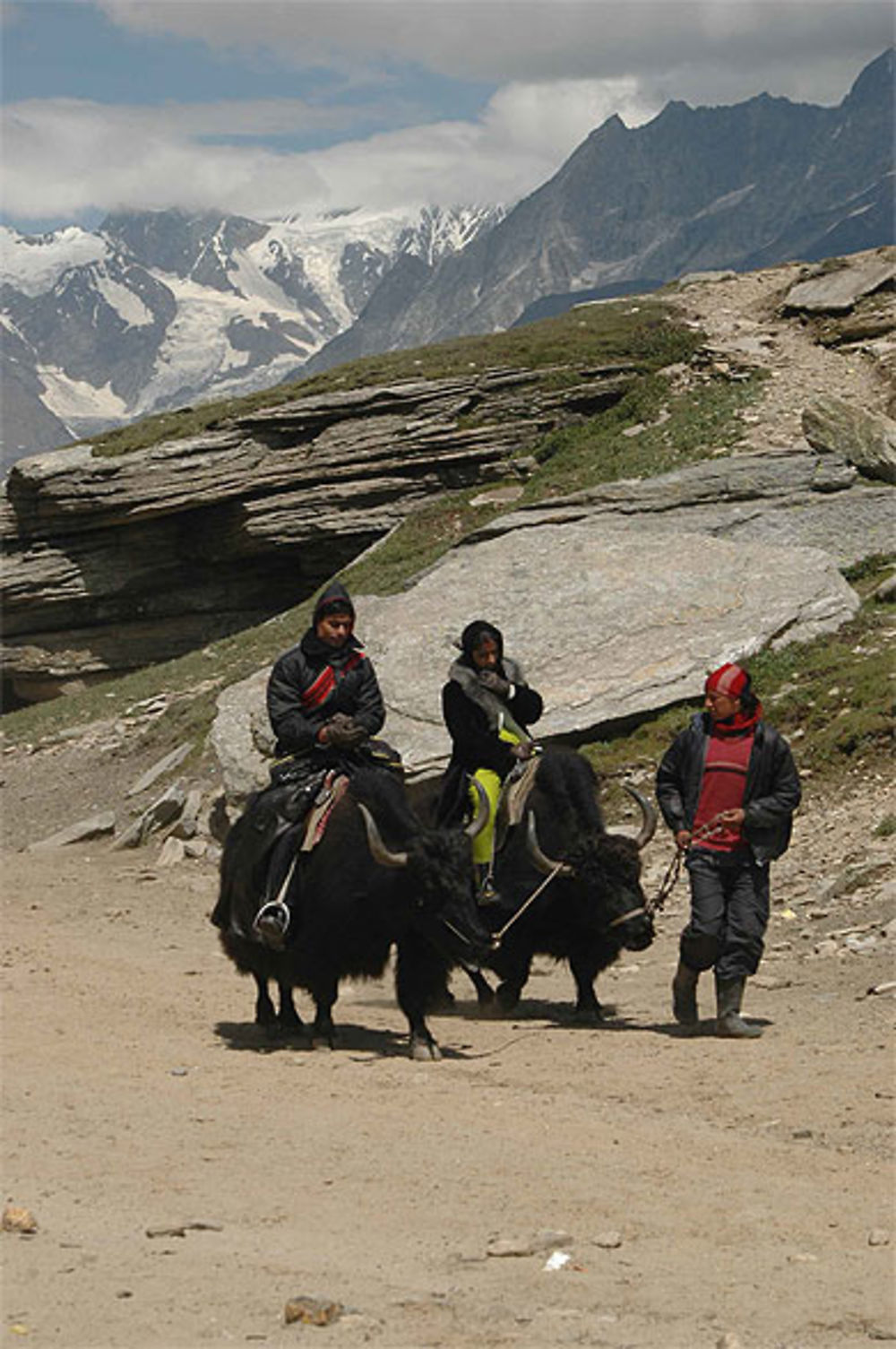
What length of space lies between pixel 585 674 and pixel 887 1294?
12.1 metres

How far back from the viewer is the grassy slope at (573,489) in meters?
16.1

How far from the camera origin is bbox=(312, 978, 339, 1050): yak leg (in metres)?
10.1

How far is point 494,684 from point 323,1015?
2397 millimetres

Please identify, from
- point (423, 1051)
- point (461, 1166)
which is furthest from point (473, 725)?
point (461, 1166)

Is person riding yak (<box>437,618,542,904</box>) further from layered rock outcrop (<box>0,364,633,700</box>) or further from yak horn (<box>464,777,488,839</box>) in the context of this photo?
layered rock outcrop (<box>0,364,633,700</box>)

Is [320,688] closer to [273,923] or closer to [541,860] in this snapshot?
[273,923]

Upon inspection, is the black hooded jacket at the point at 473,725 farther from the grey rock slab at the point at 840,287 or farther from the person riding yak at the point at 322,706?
the grey rock slab at the point at 840,287

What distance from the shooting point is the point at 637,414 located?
30594 mm

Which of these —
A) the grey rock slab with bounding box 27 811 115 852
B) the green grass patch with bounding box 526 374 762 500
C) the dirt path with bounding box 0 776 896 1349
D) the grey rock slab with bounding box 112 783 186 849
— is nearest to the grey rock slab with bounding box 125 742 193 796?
the grey rock slab with bounding box 27 811 115 852

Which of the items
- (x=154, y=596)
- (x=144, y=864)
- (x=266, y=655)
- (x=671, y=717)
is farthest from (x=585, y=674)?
(x=154, y=596)

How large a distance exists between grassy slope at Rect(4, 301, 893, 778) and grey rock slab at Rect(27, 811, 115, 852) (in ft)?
7.96

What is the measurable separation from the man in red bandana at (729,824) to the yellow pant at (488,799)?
134 cm

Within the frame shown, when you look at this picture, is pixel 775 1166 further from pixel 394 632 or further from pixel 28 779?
pixel 28 779

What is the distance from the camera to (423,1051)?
9.64 m
